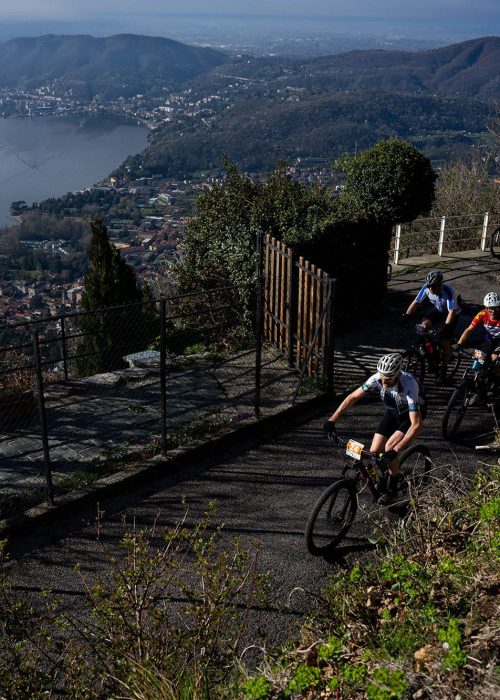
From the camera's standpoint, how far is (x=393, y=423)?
6984 mm

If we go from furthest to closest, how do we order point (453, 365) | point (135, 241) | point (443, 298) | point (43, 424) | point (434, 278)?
point (135, 241)
point (453, 365)
point (443, 298)
point (434, 278)
point (43, 424)

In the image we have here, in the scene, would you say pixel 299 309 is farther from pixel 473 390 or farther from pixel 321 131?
pixel 321 131

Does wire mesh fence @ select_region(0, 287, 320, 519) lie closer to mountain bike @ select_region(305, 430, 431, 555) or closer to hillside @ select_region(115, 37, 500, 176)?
mountain bike @ select_region(305, 430, 431, 555)

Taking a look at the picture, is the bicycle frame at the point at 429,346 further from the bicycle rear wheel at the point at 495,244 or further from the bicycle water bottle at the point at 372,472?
the bicycle rear wheel at the point at 495,244

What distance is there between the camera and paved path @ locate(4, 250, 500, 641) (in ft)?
21.3

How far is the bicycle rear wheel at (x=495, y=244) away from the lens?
1786 centimetres

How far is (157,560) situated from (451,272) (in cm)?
1392

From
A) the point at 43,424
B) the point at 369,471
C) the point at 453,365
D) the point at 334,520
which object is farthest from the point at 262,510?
the point at 453,365

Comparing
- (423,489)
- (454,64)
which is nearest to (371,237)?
(423,489)

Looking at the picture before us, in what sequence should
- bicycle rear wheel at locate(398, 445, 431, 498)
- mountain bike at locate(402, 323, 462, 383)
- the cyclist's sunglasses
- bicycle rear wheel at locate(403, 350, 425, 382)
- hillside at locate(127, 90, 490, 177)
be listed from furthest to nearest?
hillside at locate(127, 90, 490, 177) < bicycle rear wheel at locate(403, 350, 425, 382) < mountain bike at locate(402, 323, 462, 383) < bicycle rear wheel at locate(398, 445, 431, 498) < the cyclist's sunglasses

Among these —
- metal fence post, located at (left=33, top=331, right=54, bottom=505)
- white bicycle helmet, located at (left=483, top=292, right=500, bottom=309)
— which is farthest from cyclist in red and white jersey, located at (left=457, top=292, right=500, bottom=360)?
metal fence post, located at (left=33, top=331, right=54, bottom=505)

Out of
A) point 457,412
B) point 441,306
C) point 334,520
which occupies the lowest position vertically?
point 334,520

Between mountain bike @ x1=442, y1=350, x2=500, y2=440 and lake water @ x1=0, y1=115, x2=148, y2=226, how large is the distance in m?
81.5

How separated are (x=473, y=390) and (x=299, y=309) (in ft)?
9.27
